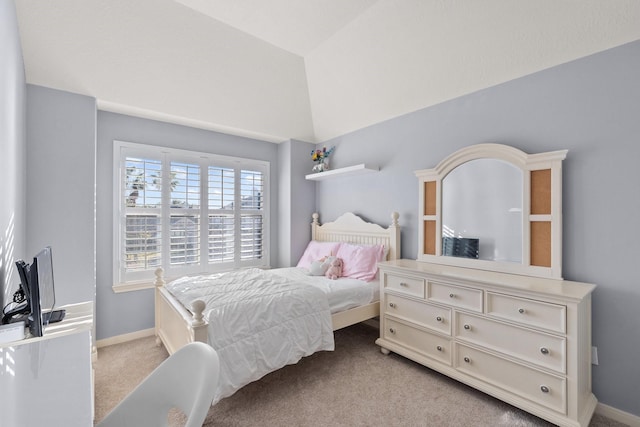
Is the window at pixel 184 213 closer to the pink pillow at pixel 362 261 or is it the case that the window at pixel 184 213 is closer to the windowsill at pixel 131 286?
the windowsill at pixel 131 286

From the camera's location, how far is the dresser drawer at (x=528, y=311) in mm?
1739

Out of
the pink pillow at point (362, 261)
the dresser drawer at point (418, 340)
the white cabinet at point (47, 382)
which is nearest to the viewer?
the white cabinet at point (47, 382)

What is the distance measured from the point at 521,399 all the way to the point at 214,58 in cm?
369

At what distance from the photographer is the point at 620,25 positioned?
6.01 feet

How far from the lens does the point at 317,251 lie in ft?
12.4

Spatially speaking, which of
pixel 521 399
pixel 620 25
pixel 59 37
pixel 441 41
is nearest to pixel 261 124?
pixel 59 37

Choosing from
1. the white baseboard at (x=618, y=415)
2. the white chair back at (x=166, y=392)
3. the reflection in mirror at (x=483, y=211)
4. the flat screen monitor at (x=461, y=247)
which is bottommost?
the white baseboard at (x=618, y=415)

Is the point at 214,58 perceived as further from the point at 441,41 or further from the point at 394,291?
the point at 394,291

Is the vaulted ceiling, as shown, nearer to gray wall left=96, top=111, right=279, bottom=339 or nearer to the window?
gray wall left=96, top=111, right=279, bottom=339

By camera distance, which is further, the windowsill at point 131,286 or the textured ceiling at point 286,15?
the windowsill at point 131,286

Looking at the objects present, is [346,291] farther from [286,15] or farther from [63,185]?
[63,185]

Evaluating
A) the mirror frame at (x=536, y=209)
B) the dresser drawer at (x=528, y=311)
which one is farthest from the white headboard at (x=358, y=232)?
the dresser drawer at (x=528, y=311)

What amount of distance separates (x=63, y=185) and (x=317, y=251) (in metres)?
2.67

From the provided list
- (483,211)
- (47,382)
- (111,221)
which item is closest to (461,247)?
(483,211)
